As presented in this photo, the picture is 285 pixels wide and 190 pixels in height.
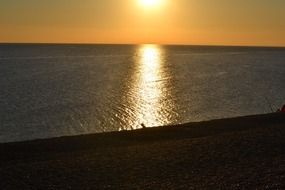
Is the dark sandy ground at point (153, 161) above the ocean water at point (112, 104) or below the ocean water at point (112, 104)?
above

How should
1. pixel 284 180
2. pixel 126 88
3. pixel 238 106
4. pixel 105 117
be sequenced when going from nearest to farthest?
pixel 284 180 → pixel 105 117 → pixel 238 106 → pixel 126 88

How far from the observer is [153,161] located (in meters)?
16.3

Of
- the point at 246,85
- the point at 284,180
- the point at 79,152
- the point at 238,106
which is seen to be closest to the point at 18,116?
the point at 238,106

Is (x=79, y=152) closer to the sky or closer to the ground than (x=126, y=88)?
closer to the sky

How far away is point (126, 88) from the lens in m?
74.8

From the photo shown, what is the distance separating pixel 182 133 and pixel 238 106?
30.7m

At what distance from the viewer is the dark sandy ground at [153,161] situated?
1390 centimetres

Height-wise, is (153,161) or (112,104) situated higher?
(153,161)

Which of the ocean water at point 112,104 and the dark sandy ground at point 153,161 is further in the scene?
the ocean water at point 112,104

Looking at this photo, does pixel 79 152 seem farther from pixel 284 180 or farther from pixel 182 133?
pixel 284 180

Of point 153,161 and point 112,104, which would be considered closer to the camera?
point 153,161

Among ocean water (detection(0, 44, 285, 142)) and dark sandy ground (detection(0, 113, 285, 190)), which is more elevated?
dark sandy ground (detection(0, 113, 285, 190))

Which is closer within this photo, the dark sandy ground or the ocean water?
the dark sandy ground

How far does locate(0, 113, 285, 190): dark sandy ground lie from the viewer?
13.9 meters
